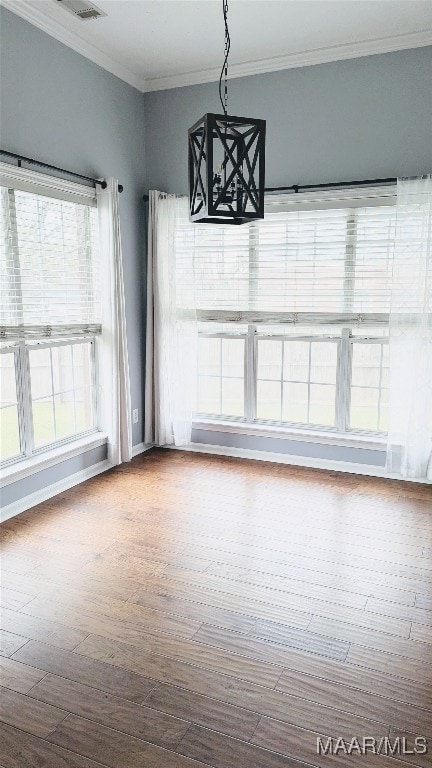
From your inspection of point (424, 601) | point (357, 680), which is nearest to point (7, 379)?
point (357, 680)

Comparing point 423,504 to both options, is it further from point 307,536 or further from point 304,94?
point 304,94

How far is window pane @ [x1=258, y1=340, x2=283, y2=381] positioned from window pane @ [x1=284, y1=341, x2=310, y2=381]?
0.06m

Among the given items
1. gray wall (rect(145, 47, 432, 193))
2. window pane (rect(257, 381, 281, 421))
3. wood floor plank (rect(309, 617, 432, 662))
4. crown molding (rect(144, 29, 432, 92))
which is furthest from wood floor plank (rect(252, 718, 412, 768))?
crown molding (rect(144, 29, 432, 92))

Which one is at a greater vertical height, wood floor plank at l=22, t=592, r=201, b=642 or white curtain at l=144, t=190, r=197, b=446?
white curtain at l=144, t=190, r=197, b=446

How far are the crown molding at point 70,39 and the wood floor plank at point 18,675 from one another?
3.63m

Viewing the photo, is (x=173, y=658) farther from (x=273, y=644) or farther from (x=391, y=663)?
(x=391, y=663)

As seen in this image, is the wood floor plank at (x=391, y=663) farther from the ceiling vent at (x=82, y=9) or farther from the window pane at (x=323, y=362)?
the ceiling vent at (x=82, y=9)

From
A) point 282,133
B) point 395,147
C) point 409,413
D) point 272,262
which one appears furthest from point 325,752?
point 282,133

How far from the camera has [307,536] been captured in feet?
10.7

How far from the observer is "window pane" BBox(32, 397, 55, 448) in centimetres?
374

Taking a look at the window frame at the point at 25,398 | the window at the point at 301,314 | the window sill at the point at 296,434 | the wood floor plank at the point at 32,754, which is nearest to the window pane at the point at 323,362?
the window at the point at 301,314

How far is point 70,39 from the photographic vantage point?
366cm

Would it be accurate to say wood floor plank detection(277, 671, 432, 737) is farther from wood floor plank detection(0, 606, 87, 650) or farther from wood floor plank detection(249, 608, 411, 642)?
wood floor plank detection(0, 606, 87, 650)

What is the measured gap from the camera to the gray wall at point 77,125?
3.29m
